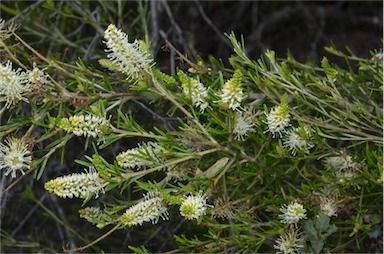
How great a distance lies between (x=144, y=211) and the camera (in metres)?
1.07

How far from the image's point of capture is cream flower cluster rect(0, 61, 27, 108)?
3.43 ft

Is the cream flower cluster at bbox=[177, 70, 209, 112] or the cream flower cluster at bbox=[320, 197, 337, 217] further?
the cream flower cluster at bbox=[320, 197, 337, 217]

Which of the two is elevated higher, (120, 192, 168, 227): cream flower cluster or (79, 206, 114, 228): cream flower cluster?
(120, 192, 168, 227): cream flower cluster

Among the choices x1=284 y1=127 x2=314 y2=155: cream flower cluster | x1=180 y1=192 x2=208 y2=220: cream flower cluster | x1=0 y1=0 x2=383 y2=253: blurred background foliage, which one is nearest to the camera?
x1=180 y1=192 x2=208 y2=220: cream flower cluster

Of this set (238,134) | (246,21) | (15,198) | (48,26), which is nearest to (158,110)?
(238,134)

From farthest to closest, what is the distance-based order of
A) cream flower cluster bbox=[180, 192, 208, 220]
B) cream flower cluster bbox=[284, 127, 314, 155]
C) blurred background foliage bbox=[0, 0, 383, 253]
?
1. blurred background foliage bbox=[0, 0, 383, 253]
2. cream flower cluster bbox=[284, 127, 314, 155]
3. cream flower cluster bbox=[180, 192, 208, 220]

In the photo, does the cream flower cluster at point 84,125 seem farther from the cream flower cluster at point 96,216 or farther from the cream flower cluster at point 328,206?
the cream flower cluster at point 328,206

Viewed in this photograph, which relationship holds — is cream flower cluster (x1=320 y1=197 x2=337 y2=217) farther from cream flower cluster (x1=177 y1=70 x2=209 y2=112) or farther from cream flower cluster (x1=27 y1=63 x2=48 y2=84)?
cream flower cluster (x1=27 y1=63 x2=48 y2=84)

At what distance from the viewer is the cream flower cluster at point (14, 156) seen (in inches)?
42.1

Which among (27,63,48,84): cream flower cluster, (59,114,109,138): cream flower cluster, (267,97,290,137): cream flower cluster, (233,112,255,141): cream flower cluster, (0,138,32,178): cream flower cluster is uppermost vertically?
(27,63,48,84): cream flower cluster

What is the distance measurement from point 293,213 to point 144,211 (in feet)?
0.94

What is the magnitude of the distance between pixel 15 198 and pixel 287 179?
1078 millimetres

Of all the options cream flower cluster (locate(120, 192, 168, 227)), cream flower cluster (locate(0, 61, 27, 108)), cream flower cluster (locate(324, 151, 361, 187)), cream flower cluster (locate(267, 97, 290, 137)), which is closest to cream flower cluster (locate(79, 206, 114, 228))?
cream flower cluster (locate(120, 192, 168, 227))

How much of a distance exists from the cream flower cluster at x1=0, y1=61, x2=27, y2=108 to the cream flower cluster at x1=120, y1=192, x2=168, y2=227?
30 centimetres
